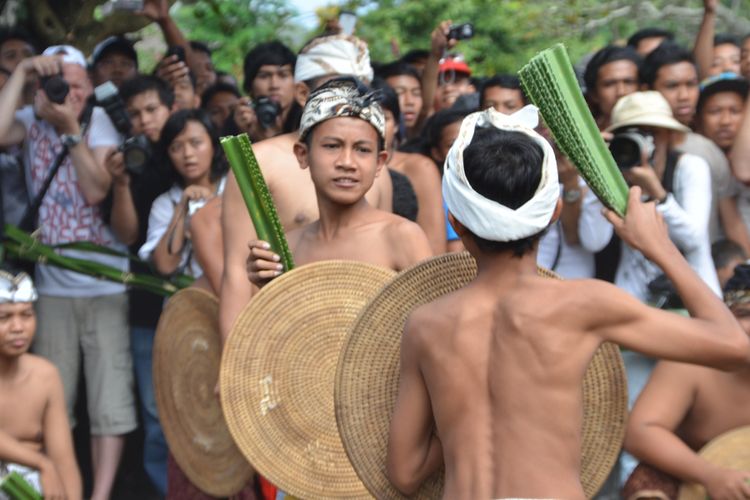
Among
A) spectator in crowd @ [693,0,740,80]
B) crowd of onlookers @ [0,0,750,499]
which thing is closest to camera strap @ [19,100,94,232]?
crowd of onlookers @ [0,0,750,499]

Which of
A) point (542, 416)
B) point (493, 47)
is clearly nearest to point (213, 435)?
point (542, 416)

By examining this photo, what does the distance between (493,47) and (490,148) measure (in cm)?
1331

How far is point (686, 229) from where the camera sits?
570cm

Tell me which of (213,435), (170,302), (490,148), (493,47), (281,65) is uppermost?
(490,148)

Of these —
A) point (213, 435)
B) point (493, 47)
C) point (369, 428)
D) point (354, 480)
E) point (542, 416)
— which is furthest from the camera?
point (493, 47)

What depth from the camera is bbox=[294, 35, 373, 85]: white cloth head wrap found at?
554 cm

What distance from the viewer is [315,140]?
4594 millimetres

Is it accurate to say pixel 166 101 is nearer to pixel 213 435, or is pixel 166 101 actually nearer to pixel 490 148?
pixel 213 435

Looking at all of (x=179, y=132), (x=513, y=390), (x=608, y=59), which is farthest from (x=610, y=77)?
(x=513, y=390)

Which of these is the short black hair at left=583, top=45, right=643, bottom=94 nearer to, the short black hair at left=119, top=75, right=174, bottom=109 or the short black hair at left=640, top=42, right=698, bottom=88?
the short black hair at left=640, top=42, right=698, bottom=88

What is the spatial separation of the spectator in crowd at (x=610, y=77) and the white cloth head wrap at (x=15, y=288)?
119 inches

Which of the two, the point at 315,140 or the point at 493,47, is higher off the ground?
the point at 315,140

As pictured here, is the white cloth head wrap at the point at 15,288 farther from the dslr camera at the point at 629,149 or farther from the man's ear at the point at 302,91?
the dslr camera at the point at 629,149

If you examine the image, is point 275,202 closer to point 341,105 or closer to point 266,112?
point 341,105
